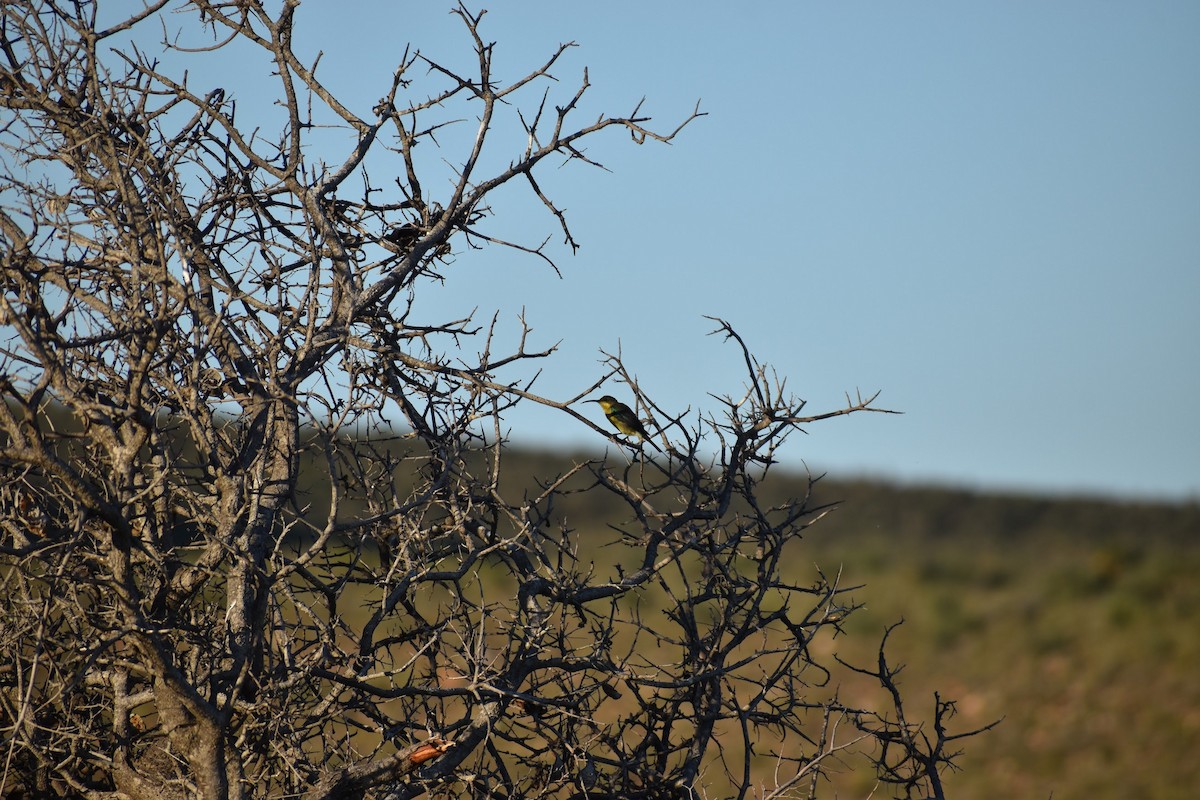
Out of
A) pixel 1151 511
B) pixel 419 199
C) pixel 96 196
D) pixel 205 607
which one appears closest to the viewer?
pixel 96 196

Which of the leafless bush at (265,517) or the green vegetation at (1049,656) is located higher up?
the leafless bush at (265,517)

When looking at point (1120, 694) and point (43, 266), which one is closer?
point (43, 266)

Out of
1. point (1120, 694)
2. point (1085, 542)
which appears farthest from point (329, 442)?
point (1085, 542)

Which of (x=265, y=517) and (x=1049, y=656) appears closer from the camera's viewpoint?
(x=265, y=517)

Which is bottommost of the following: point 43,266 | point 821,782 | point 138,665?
point 821,782

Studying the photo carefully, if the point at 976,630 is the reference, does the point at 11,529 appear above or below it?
above

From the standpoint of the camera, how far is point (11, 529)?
4.24 metres

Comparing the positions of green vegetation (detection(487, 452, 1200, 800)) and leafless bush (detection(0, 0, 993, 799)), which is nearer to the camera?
leafless bush (detection(0, 0, 993, 799))

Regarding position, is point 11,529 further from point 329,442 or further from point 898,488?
point 898,488

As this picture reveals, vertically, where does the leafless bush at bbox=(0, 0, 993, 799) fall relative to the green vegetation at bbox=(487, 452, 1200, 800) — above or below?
above

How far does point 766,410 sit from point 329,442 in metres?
1.74

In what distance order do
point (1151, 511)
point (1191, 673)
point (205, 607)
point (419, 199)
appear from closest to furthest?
1. point (205, 607)
2. point (419, 199)
3. point (1191, 673)
4. point (1151, 511)

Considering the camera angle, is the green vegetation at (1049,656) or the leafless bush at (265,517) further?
the green vegetation at (1049,656)

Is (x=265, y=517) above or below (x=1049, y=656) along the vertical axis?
above
